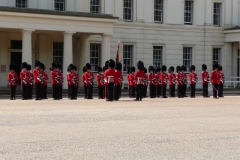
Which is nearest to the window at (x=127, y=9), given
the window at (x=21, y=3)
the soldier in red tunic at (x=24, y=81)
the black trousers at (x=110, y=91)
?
the window at (x=21, y=3)

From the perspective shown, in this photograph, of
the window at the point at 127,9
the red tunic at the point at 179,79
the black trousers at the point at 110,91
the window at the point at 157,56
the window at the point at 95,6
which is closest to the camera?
the black trousers at the point at 110,91

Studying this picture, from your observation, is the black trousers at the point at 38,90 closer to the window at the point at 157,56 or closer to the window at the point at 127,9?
the window at the point at 127,9

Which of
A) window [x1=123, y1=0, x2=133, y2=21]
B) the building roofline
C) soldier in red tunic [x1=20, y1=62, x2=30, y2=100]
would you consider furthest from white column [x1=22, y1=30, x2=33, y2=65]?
window [x1=123, y1=0, x2=133, y2=21]

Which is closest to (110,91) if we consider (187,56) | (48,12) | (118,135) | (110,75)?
(110,75)

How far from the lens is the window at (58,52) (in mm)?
36156

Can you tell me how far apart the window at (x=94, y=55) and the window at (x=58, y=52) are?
1.95 m

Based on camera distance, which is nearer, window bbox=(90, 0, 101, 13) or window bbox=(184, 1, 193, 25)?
window bbox=(90, 0, 101, 13)

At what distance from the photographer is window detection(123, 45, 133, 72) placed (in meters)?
38.8

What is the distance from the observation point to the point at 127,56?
39.1 m

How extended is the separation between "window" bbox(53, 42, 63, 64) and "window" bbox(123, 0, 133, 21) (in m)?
4.75

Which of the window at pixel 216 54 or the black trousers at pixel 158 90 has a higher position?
the window at pixel 216 54

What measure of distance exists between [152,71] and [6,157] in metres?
20.2

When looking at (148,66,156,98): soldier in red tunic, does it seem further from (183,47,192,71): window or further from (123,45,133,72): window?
(183,47,192,71): window

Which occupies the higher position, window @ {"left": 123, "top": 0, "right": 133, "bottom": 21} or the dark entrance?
window @ {"left": 123, "top": 0, "right": 133, "bottom": 21}
